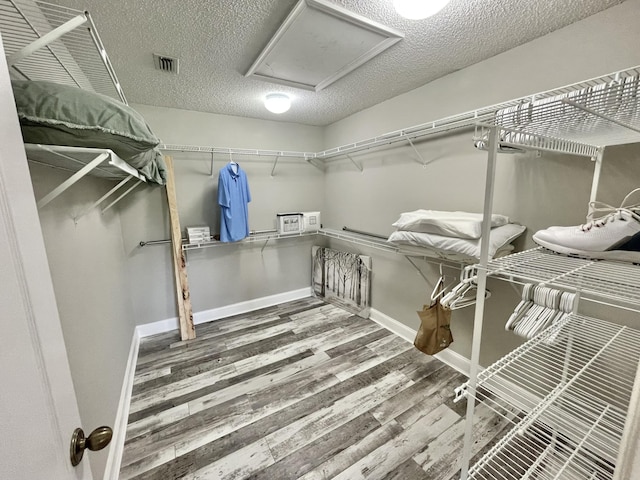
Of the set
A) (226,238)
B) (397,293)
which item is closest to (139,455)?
(226,238)

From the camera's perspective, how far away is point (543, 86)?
1.45 m

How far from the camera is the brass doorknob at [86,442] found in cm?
51

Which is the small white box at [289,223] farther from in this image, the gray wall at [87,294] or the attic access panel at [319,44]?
the gray wall at [87,294]

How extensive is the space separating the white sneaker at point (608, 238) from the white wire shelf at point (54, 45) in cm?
172

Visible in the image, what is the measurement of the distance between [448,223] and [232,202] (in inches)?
78.5

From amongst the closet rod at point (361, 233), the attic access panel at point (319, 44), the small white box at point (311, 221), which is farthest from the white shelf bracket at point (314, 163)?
the attic access panel at point (319, 44)

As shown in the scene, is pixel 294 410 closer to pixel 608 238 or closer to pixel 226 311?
pixel 226 311

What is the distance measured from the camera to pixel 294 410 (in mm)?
1679

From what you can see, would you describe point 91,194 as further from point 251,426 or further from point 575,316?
point 575,316

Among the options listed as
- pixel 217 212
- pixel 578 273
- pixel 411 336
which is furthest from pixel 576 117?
pixel 217 212

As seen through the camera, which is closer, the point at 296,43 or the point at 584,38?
the point at 584,38

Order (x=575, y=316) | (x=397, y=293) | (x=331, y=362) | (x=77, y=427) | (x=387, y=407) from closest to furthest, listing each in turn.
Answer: (x=77, y=427), (x=575, y=316), (x=387, y=407), (x=331, y=362), (x=397, y=293)

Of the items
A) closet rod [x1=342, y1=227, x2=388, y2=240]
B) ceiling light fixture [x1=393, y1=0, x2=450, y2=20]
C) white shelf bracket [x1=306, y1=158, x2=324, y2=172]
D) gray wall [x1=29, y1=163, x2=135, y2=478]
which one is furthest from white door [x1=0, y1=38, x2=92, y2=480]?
white shelf bracket [x1=306, y1=158, x2=324, y2=172]

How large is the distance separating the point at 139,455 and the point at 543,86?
3.07 meters
